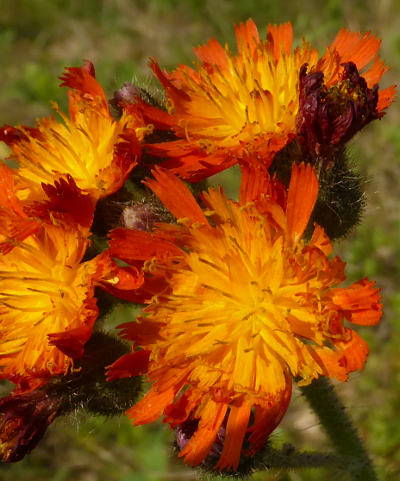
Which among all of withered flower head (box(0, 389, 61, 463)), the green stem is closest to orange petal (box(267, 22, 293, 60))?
the green stem

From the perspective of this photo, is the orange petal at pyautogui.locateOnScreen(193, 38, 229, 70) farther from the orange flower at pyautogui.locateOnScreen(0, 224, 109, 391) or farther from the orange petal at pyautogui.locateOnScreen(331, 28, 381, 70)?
the orange flower at pyautogui.locateOnScreen(0, 224, 109, 391)

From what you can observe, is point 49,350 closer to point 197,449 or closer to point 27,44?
point 197,449

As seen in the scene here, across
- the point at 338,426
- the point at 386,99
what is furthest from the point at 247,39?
the point at 338,426

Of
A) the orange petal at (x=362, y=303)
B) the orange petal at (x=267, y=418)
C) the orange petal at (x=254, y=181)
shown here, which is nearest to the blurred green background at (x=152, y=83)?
the orange petal at (x=267, y=418)

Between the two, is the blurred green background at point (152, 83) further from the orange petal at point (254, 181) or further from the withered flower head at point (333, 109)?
the orange petal at point (254, 181)

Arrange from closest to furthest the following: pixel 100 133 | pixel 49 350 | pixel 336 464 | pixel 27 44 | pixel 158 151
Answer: pixel 49 350, pixel 158 151, pixel 100 133, pixel 336 464, pixel 27 44

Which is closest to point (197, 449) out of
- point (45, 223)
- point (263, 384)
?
point (263, 384)

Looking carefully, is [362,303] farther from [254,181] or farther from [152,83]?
[152,83]
